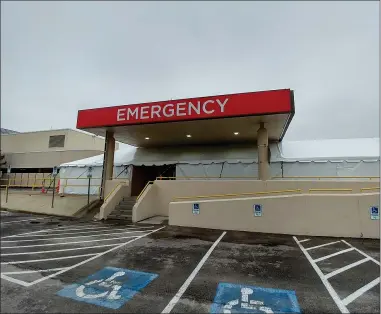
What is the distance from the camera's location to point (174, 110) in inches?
535

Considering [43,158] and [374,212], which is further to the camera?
[43,158]

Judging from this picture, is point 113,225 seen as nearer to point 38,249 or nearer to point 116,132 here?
point 38,249

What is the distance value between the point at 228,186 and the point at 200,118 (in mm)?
4264

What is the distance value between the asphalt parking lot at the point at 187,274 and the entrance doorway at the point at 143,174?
382 inches

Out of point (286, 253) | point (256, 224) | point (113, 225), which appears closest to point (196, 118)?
point (256, 224)

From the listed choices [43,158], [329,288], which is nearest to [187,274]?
[329,288]

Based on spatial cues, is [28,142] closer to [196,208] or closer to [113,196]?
[113,196]

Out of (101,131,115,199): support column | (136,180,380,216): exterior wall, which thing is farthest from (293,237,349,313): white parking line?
(101,131,115,199): support column

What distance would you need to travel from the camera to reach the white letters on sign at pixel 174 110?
42.1 ft

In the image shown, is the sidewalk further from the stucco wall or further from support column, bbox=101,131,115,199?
the stucco wall

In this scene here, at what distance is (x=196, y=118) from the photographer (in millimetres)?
13133

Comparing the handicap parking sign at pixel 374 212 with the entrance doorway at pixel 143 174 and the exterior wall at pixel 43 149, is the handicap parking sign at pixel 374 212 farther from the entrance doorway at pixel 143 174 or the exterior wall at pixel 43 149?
the exterior wall at pixel 43 149

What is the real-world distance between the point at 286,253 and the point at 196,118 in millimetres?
8451

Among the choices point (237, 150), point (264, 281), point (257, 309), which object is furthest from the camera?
point (237, 150)
